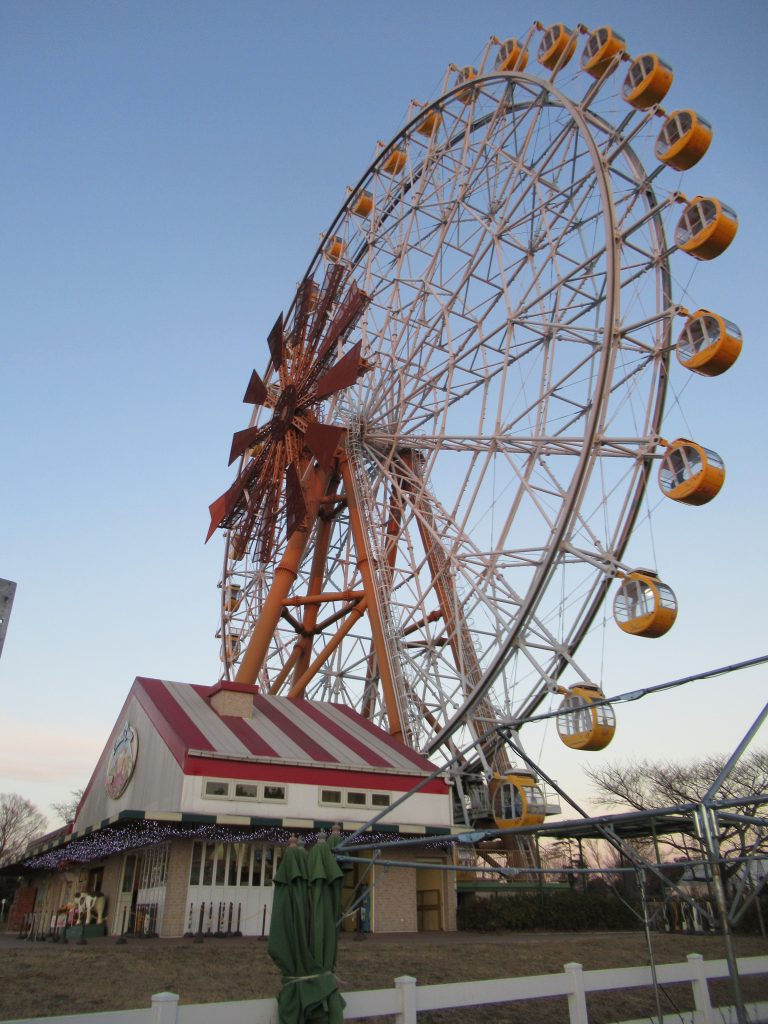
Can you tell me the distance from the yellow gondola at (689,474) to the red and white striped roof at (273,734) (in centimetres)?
898

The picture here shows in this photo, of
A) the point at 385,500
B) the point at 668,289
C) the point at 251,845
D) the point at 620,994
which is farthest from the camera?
the point at 385,500

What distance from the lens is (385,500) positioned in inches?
1072

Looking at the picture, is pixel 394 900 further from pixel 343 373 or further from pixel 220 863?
Result: pixel 343 373

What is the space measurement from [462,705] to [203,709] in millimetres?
6633

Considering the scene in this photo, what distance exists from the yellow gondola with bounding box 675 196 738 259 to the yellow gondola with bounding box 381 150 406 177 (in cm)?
1458

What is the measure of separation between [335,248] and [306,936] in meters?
30.3

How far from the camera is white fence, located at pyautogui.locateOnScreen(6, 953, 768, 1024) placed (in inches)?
223

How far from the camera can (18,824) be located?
81.1 meters

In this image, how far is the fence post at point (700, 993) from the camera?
26.8 feet

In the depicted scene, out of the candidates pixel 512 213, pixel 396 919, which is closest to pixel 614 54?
pixel 512 213

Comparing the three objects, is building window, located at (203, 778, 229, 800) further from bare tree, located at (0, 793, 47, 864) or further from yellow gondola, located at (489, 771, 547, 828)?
bare tree, located at (0, 793, 47, 864)

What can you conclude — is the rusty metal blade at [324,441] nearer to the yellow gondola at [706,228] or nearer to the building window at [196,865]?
the yellow gondola at [706,228]

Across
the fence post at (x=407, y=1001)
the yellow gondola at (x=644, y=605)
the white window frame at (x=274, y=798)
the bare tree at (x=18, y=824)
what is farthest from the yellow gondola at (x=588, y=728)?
the bare tree at (x=18, y=824)

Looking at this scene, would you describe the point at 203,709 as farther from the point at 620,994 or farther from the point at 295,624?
the point at 620,994
